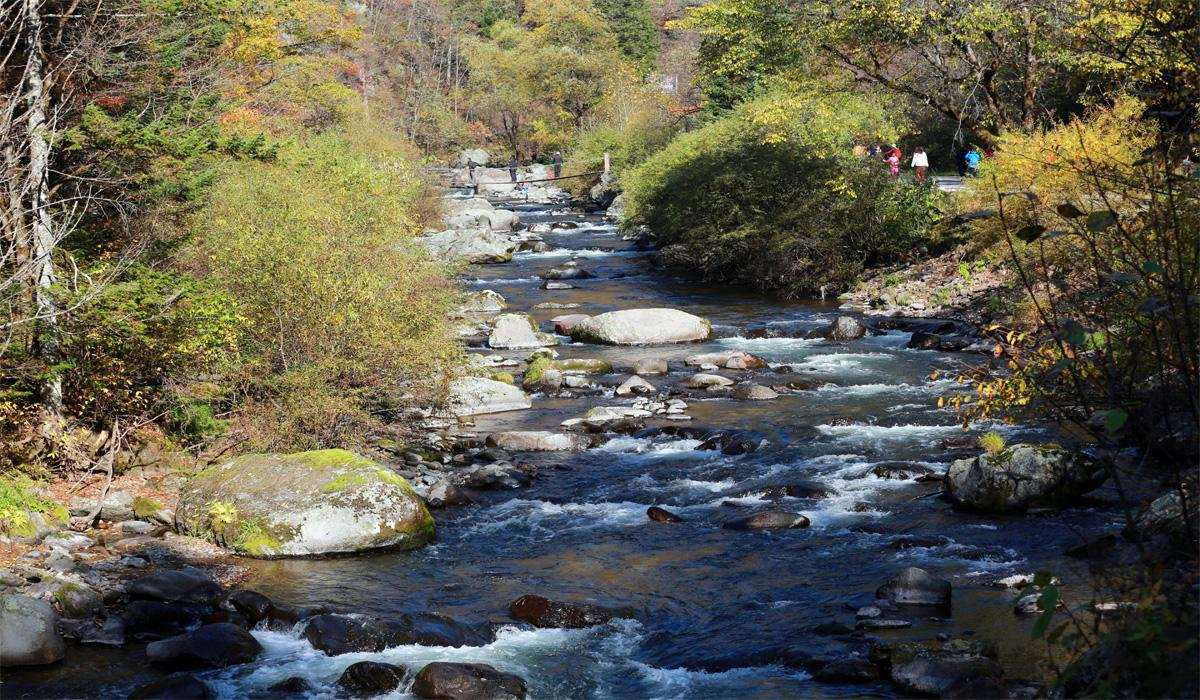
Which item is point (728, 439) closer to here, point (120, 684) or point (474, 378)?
point (474, 378)

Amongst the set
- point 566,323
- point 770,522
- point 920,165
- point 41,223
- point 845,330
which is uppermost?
point 920,165

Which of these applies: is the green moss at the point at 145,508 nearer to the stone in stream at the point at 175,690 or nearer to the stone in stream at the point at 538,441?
the stone in stream at the point at 175,690

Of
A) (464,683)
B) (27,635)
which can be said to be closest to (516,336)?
(27,635)

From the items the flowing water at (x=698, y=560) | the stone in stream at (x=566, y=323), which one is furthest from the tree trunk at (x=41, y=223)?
the stone in stream at (x=566, y=323)

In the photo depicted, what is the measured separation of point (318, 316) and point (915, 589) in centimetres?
782

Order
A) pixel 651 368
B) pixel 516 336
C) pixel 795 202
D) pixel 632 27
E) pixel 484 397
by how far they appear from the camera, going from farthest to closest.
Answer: pixel 632 27 < pixel 795 202 < pixel 516 336 < pixel 651 368 < pixel 484 397

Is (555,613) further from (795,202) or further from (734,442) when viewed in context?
(795,202)

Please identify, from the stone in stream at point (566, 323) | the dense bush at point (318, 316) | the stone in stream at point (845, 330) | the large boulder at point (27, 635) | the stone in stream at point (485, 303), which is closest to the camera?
the large boulder at point (27, 635)

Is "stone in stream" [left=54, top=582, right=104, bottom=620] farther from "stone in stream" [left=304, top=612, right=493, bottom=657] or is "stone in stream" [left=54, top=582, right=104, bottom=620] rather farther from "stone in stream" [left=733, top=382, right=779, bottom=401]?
"stone in stream" [left=733, top=382, right=779, bottom=401]

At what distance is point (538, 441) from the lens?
15.3 m

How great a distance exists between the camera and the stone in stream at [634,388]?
59.7 ft

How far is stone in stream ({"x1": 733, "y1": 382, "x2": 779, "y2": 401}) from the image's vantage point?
1758 cm

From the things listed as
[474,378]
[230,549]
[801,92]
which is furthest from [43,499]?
[801,92]

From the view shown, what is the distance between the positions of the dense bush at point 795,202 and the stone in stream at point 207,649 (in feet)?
68.5
